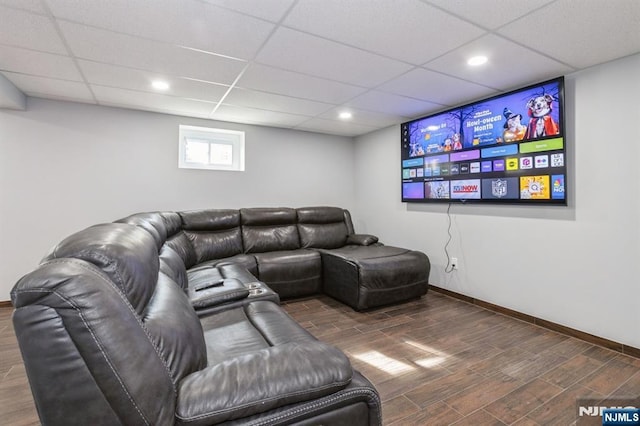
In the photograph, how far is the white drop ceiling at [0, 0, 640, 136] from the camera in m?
1.73

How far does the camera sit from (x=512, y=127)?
9.57 ft

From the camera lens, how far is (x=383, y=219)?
4.68 meters

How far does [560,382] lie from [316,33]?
273 centimetres

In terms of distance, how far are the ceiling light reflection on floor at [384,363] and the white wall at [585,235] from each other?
1.62 m

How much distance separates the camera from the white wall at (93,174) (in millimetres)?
3207

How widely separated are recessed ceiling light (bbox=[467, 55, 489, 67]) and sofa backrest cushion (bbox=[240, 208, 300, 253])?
2810mm

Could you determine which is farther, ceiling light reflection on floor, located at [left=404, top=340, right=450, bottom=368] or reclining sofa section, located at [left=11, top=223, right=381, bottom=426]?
ceiling light reflection on floor, located at [left=404, top=340, right=450, bottom=368]

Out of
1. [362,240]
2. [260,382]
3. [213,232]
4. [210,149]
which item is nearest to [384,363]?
[260,382]

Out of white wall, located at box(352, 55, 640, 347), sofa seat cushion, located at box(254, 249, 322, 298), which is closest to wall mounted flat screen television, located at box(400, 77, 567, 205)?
white wall, located at box(352, 55, 640, 347)

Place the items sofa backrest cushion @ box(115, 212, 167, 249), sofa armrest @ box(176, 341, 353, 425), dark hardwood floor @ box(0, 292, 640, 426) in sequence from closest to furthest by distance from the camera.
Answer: sofa armrest @ box(176, 341, 353, 425) → dark hardwood floor @ box(0, 292, 640, 426) → sofa backrest cushion @ box(115, 212, 167, 249)

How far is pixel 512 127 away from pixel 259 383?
3126mm

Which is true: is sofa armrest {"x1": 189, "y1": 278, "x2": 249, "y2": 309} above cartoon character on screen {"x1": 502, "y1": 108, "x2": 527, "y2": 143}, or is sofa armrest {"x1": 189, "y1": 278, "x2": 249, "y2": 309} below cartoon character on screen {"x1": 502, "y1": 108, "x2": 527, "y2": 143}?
below

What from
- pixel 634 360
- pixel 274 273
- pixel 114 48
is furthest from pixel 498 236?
pixel 114 48

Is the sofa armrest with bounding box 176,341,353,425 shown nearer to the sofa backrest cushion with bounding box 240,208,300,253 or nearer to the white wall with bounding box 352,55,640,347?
the white wall with bounding box 352,55,640,347
